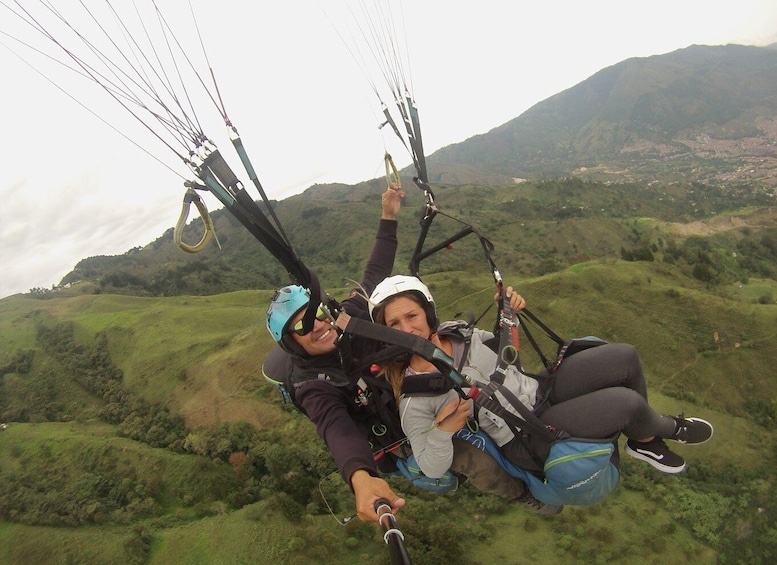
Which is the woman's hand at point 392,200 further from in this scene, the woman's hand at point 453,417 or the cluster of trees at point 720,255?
the cluster of trees at point 720,255

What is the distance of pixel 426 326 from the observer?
3.46 m

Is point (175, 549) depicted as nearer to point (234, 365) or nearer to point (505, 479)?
point (234, 365)

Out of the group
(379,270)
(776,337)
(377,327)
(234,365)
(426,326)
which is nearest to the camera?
(377,327)

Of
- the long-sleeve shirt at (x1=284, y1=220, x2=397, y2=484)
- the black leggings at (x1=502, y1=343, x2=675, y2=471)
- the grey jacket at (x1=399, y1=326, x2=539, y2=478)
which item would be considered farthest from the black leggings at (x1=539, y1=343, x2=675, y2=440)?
the long-sleeve shirt at (x1=284, y1=220, x2=397, y2=484)

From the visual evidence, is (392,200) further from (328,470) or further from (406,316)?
(328,470)

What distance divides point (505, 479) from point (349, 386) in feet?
6.12

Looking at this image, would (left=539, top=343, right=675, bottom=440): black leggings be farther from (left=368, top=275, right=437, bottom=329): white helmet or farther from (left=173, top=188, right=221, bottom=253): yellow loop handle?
(left=173, top=188, right=221, bottom=253): yellow loop handle

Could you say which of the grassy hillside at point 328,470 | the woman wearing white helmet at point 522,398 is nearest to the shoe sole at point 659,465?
the woman wearing white helmet at point 522,398

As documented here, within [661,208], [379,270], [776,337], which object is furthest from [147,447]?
[661,208]

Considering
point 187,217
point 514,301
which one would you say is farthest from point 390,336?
point 514,301

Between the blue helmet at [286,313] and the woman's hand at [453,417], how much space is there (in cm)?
130

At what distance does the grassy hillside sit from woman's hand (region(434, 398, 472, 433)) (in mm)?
16827

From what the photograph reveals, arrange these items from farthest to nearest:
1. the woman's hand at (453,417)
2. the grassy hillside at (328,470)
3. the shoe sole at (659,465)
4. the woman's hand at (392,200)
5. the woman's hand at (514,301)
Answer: the grassy hillside at (328,470) < the woman's hand at (392,200) < the woman's hand at (514,301) < the shoe sole at (659,465) < the woman's hand at (453,417)

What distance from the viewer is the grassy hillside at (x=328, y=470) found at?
709 inches
